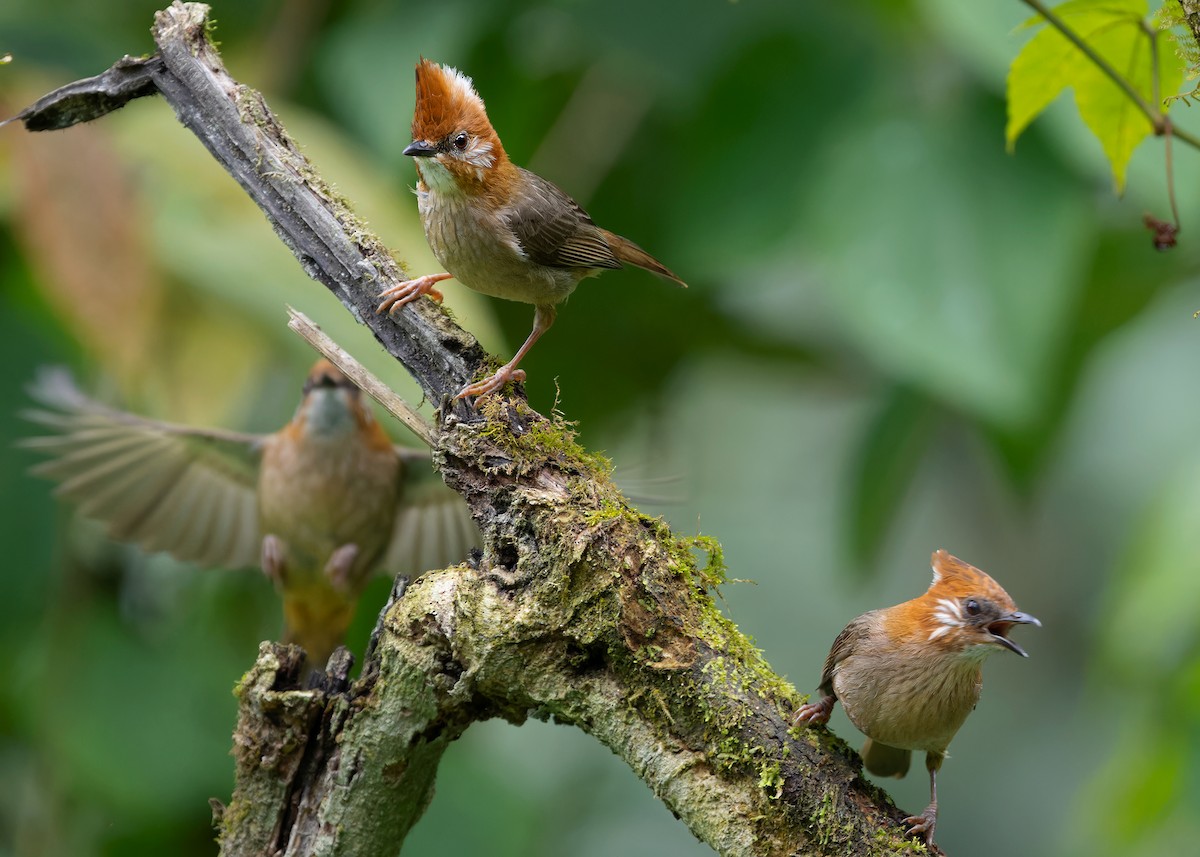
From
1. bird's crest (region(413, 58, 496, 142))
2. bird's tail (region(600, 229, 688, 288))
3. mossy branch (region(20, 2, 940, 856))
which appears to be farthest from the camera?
bird's tail (region(600, 229, 688, 288))

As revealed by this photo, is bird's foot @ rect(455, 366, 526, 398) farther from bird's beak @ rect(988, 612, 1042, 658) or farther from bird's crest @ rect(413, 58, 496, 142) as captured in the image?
bird's beak @ rect(988, 612, 1042, 658)

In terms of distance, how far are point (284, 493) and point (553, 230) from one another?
1911 millimetres

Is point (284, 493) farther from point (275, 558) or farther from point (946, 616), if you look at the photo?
point (946, 616)

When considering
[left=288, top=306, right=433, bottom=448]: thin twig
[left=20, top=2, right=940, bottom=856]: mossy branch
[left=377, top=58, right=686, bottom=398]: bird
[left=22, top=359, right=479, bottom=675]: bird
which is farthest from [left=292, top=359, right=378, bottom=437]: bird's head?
[left=20, top=2, right=940, bottom=856]: mossy branch

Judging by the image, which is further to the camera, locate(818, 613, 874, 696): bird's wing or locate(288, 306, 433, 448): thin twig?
locate(818, 613, 874, 696): bird's wing

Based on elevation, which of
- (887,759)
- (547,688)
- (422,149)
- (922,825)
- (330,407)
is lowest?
(887,759)

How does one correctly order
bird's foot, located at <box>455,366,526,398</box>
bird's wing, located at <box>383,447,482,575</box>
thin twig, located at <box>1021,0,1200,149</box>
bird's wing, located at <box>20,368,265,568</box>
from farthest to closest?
bird's wing, located at <box>20,368,265,568</box> < bird's wing, located at <box>383,447,482,575</box> < bird's foot, located at <box>455,366,526,398</box> < thin twig, located at <box>1021,0,1200,149</box>

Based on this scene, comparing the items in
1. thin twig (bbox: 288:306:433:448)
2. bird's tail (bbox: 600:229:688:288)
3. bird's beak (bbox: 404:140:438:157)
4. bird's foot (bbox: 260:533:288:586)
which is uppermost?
bird's beak (bbox: 404:140:438:157)

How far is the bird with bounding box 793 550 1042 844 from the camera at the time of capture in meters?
3.36

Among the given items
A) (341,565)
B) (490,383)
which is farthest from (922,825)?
(341,565)

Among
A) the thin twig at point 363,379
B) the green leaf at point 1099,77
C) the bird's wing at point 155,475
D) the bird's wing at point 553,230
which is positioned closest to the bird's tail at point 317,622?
the bird's wing at point 155,475

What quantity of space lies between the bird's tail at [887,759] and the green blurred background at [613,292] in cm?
106

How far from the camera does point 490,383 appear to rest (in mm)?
3162

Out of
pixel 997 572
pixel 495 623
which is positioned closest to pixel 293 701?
pixel 495 623
